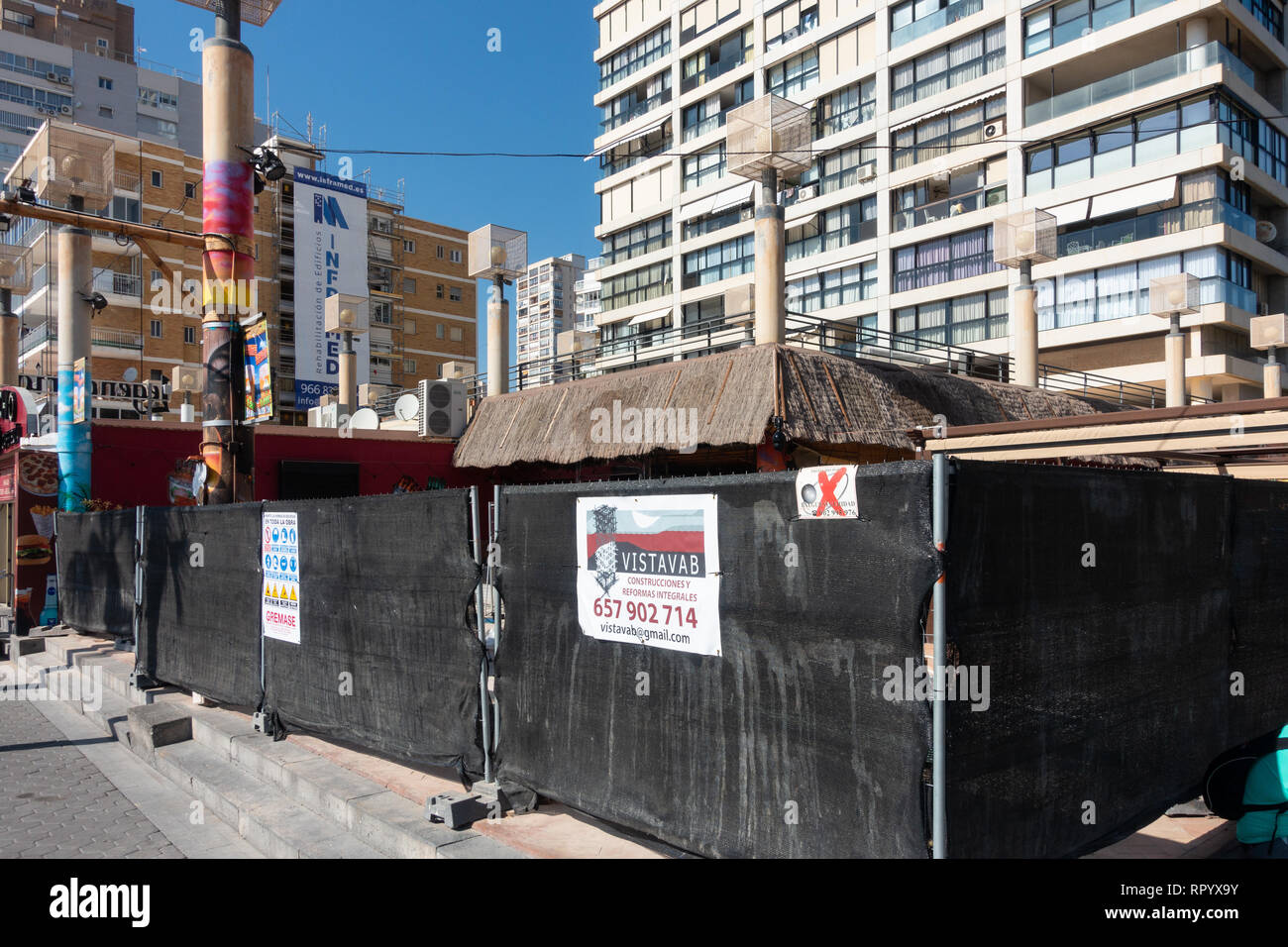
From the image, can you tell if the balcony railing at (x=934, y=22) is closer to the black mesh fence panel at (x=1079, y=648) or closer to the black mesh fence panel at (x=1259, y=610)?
the black mesh fence panel at (x=1259, y=610)

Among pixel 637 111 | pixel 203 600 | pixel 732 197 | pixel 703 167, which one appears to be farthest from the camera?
pixel 637 111

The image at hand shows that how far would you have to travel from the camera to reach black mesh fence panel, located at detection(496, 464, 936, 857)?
10.9ft

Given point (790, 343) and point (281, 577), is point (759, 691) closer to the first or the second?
point (281, 577)

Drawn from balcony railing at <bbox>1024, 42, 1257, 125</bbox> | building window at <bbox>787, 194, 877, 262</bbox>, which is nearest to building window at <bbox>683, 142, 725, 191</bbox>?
building window at <bbox>787, 194, 877, 262</bbox>

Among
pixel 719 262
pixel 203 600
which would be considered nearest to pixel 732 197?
pixel 719 262

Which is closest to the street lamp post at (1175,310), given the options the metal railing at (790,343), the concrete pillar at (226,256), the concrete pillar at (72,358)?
the metal railing at (790,343)

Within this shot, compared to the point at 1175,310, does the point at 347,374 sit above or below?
below

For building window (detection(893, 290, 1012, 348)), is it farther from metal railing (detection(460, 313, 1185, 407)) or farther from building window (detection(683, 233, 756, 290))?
building window (detection(683, 233, 756, 290))

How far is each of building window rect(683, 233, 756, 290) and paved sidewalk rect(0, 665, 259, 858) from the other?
37664mm

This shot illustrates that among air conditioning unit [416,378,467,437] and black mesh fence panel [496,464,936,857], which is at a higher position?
air conditioning unit [416,378,467,437]

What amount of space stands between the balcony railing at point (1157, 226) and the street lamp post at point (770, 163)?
21720mm

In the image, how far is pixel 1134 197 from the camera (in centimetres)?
2864

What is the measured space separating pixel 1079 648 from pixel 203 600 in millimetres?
8239
